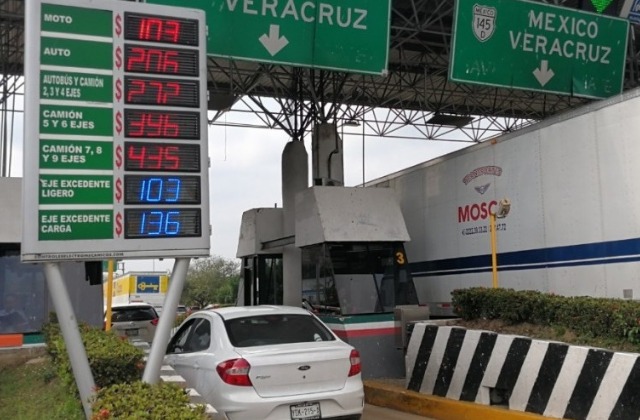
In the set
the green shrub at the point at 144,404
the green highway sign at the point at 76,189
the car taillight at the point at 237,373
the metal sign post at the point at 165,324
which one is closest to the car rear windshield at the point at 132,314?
Answer: the car taillight at the point at 237,373

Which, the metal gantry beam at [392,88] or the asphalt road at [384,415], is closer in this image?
the asphalt road at [384,415]

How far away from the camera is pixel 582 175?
968cm

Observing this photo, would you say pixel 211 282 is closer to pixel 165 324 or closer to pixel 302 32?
pixel 302 32

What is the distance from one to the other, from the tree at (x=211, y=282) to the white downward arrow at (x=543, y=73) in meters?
47.8

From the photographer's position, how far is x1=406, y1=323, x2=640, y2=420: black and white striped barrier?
22.2 feet

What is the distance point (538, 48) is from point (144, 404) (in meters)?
10.9

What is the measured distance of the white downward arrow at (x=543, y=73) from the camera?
13.2 metres

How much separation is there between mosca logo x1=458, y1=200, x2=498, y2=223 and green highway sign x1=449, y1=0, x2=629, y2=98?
2301mm

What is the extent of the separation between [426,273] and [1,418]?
332 inches

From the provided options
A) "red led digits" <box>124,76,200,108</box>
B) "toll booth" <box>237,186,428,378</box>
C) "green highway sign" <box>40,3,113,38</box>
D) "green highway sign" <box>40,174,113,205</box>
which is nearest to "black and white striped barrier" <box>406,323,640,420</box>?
"toll booth" <box>237,186,428,378</box>

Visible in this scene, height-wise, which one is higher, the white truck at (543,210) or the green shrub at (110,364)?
the white truck at (543,210)

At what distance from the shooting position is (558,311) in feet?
27.3

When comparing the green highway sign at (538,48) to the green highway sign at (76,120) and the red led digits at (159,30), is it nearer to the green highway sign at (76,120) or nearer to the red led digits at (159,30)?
the red led digits at (159,30)

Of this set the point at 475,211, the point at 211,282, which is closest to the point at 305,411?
the point at 475,211
